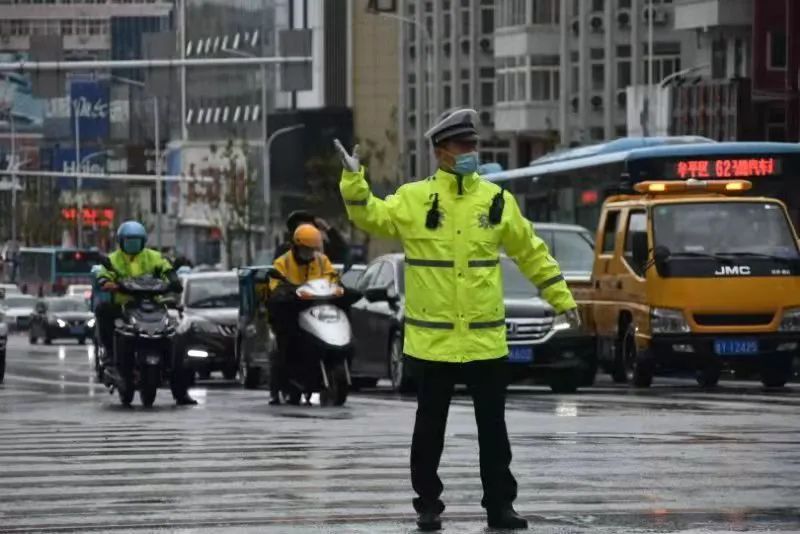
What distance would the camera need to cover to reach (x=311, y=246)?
80.0ft

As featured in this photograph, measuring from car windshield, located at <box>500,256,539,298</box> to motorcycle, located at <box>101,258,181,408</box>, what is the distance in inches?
150

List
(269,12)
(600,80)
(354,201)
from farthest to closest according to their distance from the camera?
(269,12), (600,80), (354,201)

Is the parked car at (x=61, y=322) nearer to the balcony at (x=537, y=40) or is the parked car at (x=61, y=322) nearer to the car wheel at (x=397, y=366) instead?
the balcony at (x=537, y=40)

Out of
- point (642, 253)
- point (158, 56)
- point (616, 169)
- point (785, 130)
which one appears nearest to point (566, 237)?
point (616, 169)

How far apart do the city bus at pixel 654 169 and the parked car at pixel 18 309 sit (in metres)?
55.2

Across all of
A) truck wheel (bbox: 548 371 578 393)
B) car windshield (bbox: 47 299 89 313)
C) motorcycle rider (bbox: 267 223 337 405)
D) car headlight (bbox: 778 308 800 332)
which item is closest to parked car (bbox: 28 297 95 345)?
car windshield (bbox: 47 299 89 313)

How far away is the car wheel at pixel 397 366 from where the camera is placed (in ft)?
89.6

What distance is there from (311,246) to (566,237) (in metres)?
8.28

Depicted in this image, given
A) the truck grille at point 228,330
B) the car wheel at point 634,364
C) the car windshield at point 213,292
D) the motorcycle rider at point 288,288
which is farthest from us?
the car windshield at point 213,292

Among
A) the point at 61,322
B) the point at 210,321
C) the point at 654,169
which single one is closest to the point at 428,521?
the point at 654,169

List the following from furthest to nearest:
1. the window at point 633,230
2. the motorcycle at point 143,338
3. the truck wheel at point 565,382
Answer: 1. the window at point 633,230
2. the truck wheel at point 565,382
3. the motorcycle at point 143,338

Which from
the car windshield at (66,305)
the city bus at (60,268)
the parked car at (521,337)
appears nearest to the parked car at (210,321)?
the parked car at (521,337)

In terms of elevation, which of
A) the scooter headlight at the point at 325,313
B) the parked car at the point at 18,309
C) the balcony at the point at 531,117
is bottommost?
the parked car at the point at 18,309

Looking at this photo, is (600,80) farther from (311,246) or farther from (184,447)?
(184,447)
